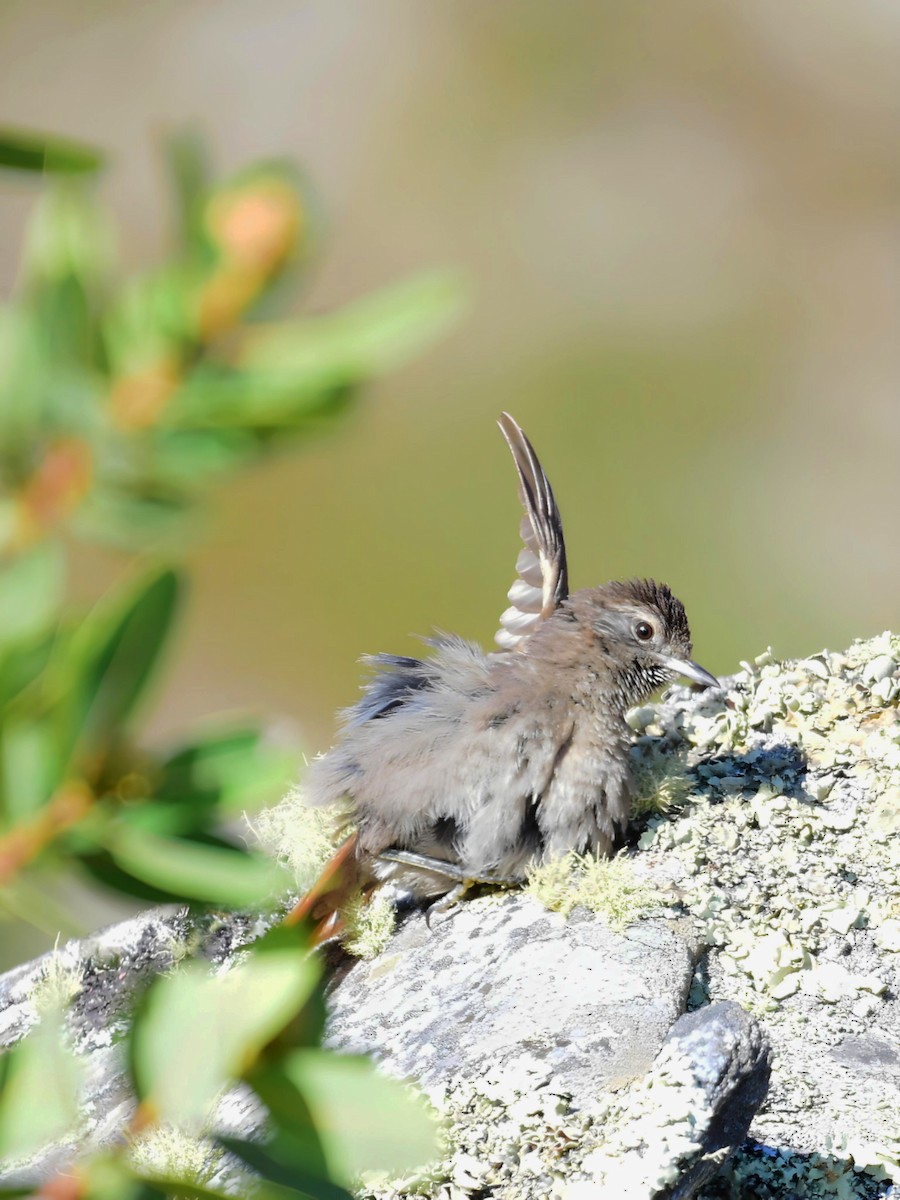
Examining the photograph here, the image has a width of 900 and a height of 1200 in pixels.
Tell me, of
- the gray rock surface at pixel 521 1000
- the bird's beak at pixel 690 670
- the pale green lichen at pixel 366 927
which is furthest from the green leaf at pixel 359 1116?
the bird's beak at pixel 690 670

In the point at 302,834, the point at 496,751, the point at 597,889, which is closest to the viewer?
the point at 597,889

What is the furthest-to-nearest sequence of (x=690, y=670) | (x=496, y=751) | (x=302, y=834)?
(x=690, y=670), (x=302, y=834), (x=496, y=751)

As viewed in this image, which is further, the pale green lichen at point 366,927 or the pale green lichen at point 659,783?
the pale green lichen at point 659,783

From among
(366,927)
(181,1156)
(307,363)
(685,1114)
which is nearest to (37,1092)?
(307,363)

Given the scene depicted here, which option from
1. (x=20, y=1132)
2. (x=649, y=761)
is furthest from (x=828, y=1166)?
(x=20, y=1132)

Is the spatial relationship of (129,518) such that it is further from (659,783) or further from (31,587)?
(659,783)

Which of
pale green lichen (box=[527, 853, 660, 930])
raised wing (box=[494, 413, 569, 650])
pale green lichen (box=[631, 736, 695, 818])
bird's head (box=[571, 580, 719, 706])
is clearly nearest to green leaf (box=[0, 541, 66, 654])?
pale green lichen (box=[527, 853, 660, 930])

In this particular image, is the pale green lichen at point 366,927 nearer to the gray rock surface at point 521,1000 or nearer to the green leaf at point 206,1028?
the gray rock surface at point 521,1000
